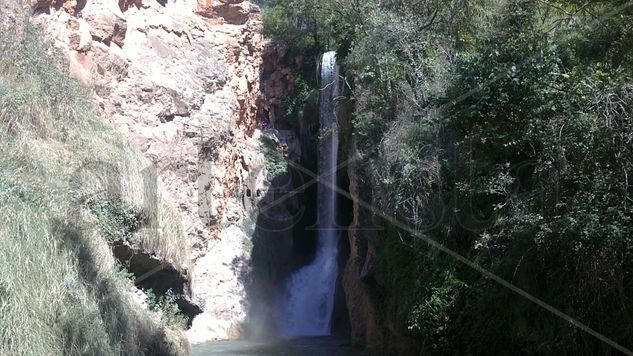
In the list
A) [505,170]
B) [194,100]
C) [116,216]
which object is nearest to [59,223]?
[116,216]

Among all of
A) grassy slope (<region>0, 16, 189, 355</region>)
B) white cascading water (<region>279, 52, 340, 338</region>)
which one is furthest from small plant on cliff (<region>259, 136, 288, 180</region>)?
grassy slope (<region>0, 16, 189, 355</region>)

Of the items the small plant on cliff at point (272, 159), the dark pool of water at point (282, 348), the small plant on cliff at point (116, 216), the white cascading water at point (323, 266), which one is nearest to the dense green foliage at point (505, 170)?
the dark pool of water at point (282, 348)

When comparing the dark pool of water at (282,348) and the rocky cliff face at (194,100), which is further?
the rocky cliff face at (194,100)

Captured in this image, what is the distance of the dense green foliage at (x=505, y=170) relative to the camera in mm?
8109

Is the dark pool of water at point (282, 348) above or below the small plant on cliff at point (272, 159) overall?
below

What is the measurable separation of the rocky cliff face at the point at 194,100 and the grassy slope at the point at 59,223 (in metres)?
3.61

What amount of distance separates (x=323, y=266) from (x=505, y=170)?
1353 centimetres

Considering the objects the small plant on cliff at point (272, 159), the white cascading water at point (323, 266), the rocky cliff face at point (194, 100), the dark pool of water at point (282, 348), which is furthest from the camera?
the small plant on cliff at point (272, 159)

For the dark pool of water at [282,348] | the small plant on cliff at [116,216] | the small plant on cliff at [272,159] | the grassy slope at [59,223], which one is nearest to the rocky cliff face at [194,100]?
the small plant on cliff at [272,159]

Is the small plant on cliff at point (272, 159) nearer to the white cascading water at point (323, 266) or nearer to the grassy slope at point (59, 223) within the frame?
the white cascading water at point (323, 266)

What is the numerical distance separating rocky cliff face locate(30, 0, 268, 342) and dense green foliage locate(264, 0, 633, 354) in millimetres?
6042

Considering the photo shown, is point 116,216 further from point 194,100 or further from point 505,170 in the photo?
point 194,100

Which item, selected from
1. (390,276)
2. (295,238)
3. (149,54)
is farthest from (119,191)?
(295,238)

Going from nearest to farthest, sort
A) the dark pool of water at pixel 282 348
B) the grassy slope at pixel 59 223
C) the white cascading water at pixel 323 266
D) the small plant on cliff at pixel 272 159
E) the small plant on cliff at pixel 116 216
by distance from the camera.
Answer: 1. the grassy slope at pixel 59 223
2. the small plant on cliff at pixel 116 216
3. the dark pool of water at pixel 282 348
4. the white cascading water at pixel 323 266
5. the small plant on cliff at pixel 272 159
